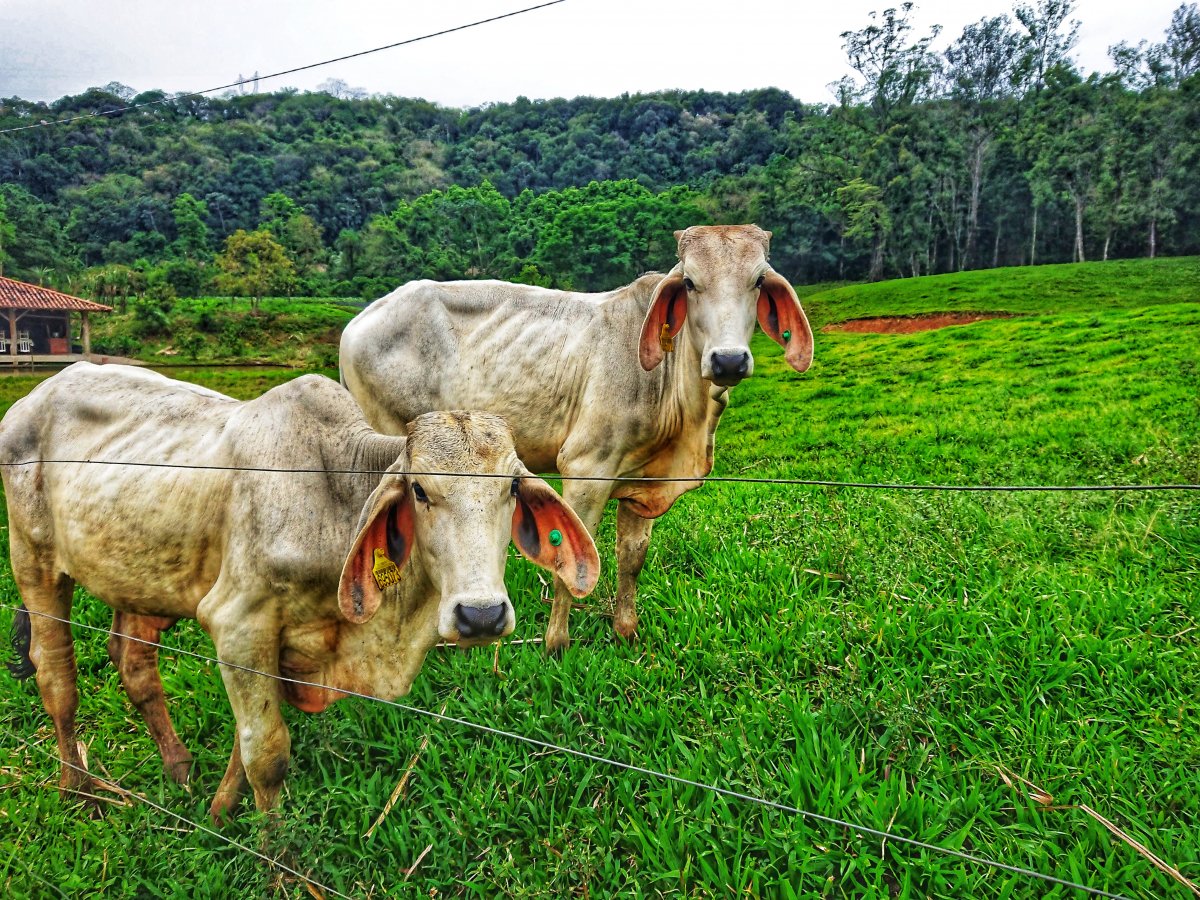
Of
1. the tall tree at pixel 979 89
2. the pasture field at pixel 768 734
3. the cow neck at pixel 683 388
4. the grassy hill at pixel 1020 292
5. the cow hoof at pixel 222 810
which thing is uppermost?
the tall tree at pixel 979 89

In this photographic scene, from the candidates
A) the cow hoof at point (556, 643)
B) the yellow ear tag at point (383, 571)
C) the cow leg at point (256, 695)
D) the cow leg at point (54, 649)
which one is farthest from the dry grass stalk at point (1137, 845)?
the cow leg at point (54, 649)

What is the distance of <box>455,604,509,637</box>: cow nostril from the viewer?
1.89 m

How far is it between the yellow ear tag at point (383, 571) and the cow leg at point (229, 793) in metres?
1.34

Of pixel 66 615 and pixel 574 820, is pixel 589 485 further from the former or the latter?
pixel 66 615

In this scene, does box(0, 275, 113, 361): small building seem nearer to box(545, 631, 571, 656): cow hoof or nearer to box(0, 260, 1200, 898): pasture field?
box(0, 260, 1200, 898): pasture field

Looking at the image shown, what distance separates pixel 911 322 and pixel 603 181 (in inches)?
498

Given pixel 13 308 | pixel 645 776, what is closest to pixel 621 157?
pixel 13 308

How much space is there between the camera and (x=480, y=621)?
1.89 metres

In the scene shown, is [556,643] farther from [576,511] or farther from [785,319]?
[785,319]

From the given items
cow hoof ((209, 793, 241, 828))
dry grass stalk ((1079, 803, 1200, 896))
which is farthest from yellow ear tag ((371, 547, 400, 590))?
dry grass stalk ((1079, 803, 1200, 896))

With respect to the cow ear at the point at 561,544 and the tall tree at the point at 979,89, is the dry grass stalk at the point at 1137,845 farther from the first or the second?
the tall tree at the point at 979,89

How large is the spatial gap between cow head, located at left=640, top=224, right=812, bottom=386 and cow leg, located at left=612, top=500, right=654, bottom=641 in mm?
1067

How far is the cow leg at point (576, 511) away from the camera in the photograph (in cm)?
375

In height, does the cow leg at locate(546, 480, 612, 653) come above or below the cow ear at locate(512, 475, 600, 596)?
below
